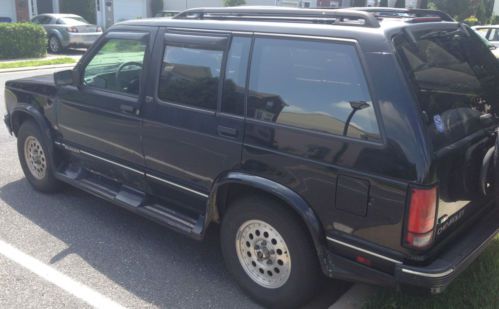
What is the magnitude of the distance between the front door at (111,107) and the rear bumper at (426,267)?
75.2 inches

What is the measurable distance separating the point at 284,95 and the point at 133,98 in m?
1.47

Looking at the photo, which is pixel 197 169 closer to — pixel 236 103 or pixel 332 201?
pixel 236 103

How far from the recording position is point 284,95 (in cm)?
310

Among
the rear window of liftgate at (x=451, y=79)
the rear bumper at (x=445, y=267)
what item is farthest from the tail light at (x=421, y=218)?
the rear window of liftgate at (x=451, y=79)

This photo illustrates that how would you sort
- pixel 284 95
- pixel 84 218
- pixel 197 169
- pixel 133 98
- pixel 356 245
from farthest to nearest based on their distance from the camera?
pixel 84 218 → pixel 133 98 → pixel 197 169 → pixel 284 95 → pixel 356 245

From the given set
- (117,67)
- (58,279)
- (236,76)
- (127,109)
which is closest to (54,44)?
(117,67)

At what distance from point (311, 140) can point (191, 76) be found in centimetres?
115

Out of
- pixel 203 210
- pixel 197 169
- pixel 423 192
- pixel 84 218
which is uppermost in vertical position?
pixel 423 192

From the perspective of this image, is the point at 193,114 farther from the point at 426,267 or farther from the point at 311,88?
the point at 426,267

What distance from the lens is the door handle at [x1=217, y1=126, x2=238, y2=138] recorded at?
3.29 metres

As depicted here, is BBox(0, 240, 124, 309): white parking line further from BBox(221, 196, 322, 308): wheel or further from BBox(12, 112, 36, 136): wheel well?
BBox(12, 112, 36, 136): wheel well

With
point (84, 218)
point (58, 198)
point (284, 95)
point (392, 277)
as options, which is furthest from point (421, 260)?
point (58, 198)

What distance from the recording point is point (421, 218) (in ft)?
8.52

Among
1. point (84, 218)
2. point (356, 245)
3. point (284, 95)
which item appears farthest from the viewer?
point (84, 218)
